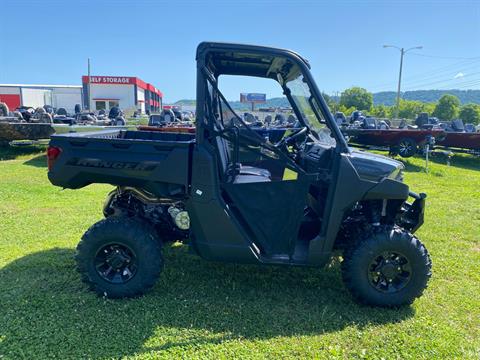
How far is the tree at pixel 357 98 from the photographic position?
75.3m

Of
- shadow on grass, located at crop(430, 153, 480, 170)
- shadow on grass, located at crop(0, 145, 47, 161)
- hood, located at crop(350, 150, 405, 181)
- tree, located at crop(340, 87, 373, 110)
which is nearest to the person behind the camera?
hood, located at crop(350, 150, 405, 181)

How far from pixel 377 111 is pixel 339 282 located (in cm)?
6819

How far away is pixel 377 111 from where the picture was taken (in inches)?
2606

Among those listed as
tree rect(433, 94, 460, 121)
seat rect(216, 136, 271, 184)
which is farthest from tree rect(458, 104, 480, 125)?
seat rect(216, 136, 271, 184)

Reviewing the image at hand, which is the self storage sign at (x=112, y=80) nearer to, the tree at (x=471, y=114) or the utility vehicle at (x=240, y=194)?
the tree at (x=471, y=114)

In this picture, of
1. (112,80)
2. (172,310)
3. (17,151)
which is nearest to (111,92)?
(112,80)

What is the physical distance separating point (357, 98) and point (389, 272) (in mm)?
79284

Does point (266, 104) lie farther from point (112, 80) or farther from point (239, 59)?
point (112, 80)

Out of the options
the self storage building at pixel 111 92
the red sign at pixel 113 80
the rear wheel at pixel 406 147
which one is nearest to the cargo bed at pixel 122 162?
the rear wheel at pixel 406 147

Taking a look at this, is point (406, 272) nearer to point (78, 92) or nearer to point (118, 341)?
point (118, 341)

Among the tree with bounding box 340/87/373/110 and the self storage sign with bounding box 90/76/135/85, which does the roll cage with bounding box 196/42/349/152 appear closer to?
the self storage sign with bounding box 90/76/135/85

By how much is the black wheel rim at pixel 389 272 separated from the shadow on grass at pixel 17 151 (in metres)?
11.6

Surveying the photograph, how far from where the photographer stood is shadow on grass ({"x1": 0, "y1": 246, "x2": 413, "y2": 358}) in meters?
2.73

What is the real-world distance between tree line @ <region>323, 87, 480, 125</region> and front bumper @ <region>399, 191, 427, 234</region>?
3405 centimetres
